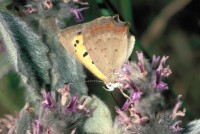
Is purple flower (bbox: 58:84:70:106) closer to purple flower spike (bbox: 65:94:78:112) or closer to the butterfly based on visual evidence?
purple flower spike (bbox: 65:94:78:112)

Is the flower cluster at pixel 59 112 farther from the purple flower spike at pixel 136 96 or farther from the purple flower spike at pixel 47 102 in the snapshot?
the purple flower spike at pixel 136 96

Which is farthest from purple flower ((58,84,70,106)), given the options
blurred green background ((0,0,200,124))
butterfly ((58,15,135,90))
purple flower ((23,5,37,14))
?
blurred green background ((0,0,200,124))

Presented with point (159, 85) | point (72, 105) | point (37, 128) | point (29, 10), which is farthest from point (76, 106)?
point (29, 10)

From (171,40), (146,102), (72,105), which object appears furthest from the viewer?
(171,40)

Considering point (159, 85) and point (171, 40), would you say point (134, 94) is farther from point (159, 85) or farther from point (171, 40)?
point (171, 40)

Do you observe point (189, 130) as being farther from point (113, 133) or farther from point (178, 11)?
point (178, 11)

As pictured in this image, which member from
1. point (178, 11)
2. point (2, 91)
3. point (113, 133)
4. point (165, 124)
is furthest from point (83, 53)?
point (178, 11)
